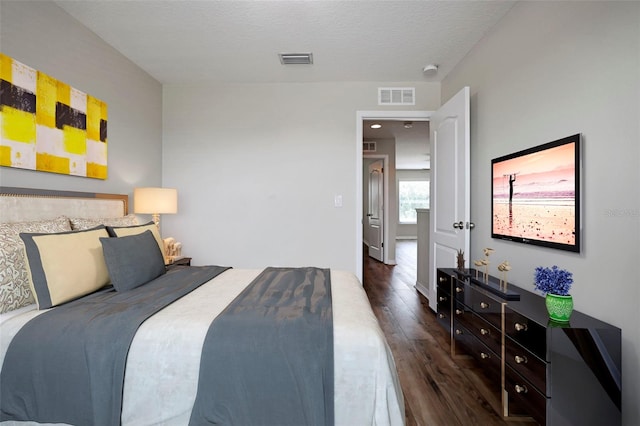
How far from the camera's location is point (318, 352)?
1.25 metres

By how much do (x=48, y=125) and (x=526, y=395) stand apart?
334cm

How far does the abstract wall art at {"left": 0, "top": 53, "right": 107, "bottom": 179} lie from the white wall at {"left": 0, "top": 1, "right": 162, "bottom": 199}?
0.07 m

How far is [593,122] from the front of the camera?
5.29 feet

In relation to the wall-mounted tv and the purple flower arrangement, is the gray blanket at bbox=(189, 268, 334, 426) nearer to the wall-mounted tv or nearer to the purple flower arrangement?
the purple flower arrangement

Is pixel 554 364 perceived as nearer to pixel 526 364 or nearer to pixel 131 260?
pixel 526 364

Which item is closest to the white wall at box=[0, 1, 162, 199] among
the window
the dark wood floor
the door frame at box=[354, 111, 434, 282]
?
the door frame at box=[354, 111, 434, 282]

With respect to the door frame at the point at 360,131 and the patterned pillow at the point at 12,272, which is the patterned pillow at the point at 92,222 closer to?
the patterned pillow at the point at 12,272

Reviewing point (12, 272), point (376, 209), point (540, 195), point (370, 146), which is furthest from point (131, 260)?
point (376, 209)

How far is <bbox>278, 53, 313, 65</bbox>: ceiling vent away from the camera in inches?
119

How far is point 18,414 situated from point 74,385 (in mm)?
279

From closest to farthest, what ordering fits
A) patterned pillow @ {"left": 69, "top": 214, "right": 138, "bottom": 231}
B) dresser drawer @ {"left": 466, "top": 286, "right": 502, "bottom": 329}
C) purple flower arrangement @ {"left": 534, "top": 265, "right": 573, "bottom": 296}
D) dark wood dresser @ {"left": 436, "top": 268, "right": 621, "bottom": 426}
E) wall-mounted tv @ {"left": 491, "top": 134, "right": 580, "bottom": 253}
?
dark wood dresser @ {"left": 436, "top": 268, "right": 621, "bottom": 426}, purple flower arrangement @ {"left": 534, "top": 265, "right": 573, "bottom": 296}, wall-mounted tv @ {"left": 491, "top": 134, "right": 580, "bottom": 253}, dresser drawer @ {"left": 466, "top": 286, "right": 502, "bottom": 329}, patterned pillow @ {"left": 69, "top": 214, "right": 138, "bottom": 231}

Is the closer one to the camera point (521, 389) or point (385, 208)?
point (521, 389)

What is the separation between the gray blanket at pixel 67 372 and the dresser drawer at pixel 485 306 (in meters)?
1.88

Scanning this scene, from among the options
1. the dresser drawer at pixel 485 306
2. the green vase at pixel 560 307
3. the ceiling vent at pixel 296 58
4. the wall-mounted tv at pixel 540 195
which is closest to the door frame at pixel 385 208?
the ceiling vent at pixel 296 58
